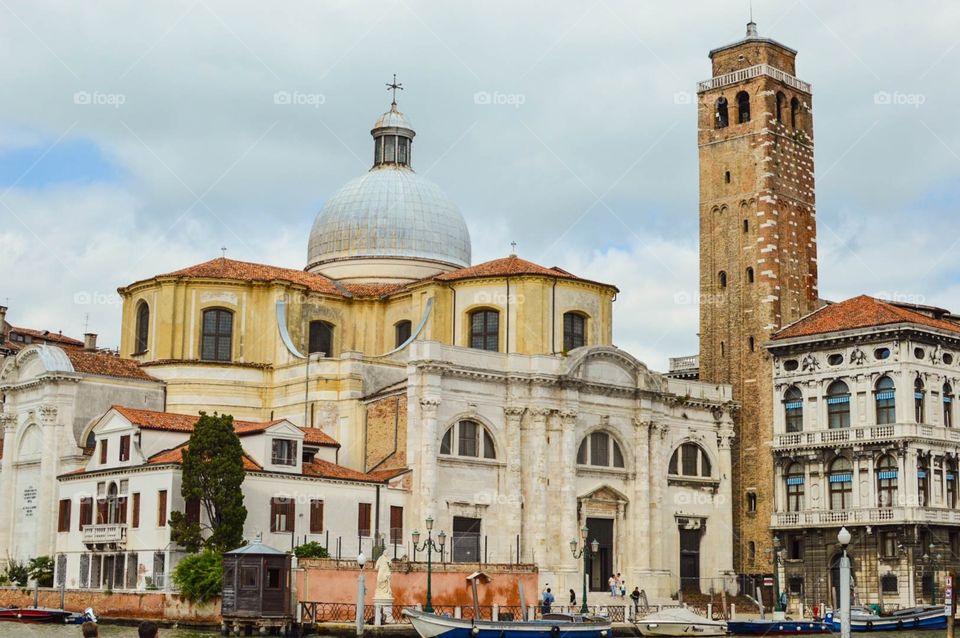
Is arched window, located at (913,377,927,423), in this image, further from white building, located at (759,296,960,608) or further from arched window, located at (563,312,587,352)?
arched window, located at (563,312,587,352)

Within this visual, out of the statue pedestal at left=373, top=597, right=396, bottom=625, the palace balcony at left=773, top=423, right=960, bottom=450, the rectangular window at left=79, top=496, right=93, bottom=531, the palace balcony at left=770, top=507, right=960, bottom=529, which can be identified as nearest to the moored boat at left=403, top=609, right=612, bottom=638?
the statue pedestal at left=373, top=597, right=396, bottom=625

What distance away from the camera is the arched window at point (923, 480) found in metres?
55.4

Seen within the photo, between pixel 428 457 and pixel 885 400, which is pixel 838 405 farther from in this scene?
pixel 428 457

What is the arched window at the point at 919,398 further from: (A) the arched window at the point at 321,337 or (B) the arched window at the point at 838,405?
(A) the arched window at the point at 321,337

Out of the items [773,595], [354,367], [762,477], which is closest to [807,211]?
[762,477]

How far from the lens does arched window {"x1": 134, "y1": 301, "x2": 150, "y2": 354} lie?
5831 centimetres

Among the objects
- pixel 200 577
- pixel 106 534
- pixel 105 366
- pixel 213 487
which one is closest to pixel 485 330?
pixel 105 366

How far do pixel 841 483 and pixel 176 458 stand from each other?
89.8ft

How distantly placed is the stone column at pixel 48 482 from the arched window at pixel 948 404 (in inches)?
1392

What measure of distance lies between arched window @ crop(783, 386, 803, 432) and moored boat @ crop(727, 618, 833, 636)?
13.6 metres

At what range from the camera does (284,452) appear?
48.4 metres

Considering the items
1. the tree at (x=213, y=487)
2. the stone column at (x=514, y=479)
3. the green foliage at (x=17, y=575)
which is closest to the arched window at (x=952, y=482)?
the stone column at (x=514, y=479)

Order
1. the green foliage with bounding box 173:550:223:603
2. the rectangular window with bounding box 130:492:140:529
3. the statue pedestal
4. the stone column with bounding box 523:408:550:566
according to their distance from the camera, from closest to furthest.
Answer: the statue pedestal
the green foliage with bounding box 173:550:223:603
the rectangular window with bounding box 130:492:140:529
the stone column with bounding box 523:408:550:566

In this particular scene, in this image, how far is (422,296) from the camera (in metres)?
57.6
